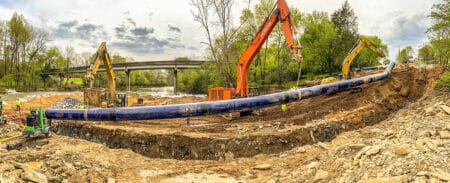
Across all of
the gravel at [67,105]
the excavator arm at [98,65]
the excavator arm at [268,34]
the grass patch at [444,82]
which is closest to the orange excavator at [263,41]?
the excavator arm at [268,34]

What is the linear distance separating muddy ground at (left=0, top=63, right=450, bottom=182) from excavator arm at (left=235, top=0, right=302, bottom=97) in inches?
89.6

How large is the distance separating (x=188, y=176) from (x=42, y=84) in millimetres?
59352

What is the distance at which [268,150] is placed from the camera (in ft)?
33.0

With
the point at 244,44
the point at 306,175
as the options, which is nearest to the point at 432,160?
the point at 306,175

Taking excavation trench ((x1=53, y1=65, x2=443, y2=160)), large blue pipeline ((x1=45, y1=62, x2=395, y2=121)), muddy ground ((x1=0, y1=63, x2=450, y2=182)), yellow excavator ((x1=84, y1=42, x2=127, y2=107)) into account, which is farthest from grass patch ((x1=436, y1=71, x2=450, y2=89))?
yellow excavator ((x1=84, y1=42, x2=127, y2=107))

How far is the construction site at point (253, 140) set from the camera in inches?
239

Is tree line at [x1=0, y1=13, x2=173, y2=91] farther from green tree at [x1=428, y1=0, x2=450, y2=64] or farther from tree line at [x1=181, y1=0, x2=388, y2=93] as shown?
green tree at [x1=428, y1=0, x2=450, y2=64]

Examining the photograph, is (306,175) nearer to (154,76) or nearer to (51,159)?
(51,159)

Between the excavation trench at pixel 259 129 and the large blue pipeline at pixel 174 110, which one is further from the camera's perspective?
the large blue pipeline at pixel 174 110

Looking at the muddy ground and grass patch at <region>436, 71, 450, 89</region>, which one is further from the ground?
grass patch at <region>436, 71, 450, 89</region>

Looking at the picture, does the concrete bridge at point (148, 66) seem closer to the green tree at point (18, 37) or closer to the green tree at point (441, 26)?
the green tree at point (18, 37)

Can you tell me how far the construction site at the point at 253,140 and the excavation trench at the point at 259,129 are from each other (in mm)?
41

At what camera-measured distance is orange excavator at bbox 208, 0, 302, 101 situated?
44.9 feet

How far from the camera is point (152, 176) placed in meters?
8.23
